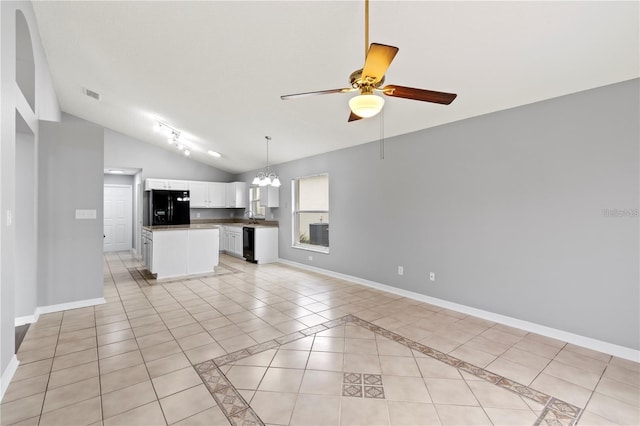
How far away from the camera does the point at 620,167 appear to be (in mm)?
2646

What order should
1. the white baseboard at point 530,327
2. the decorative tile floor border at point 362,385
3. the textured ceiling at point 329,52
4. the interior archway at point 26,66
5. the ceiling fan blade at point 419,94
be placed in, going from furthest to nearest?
the interior archway at point 26,66 < the white baseboard at point 530,327 < the textured ceiling at point 329,52 < the decorative tile floor border at point 362,385 < the ceiling fan blade at point 419,94

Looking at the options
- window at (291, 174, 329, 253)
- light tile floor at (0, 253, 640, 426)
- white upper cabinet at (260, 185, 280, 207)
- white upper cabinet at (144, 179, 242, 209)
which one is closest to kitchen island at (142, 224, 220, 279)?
light tile floor at (0, 253, 640, 426)

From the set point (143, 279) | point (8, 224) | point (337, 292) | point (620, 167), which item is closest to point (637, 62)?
point (620, 167)

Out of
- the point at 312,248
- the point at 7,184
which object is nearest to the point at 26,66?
the point at 7,184

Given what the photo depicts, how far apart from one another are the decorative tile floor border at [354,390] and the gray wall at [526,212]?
4.12 feet

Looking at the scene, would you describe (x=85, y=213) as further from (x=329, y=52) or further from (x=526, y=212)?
(x=526, y=212)

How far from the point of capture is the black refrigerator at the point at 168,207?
7.25 metres

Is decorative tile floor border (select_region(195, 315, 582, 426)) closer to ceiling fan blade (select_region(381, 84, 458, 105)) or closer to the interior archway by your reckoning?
ceiling fan blade (select_region(381, 84, 458, 105))

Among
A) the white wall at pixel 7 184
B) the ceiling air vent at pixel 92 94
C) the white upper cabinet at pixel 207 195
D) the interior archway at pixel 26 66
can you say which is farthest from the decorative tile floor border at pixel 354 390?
the white upper cabinet at pixel 207 195

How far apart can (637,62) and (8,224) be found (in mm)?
5122

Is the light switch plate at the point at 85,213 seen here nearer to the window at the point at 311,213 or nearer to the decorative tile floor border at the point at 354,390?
the decorative tile floor border at the point at 354,390

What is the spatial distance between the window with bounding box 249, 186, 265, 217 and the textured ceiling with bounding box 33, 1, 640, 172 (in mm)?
3775

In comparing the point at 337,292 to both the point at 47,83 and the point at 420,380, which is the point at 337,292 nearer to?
the point at 420,380

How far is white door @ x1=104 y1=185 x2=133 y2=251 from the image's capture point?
869 centimetres
